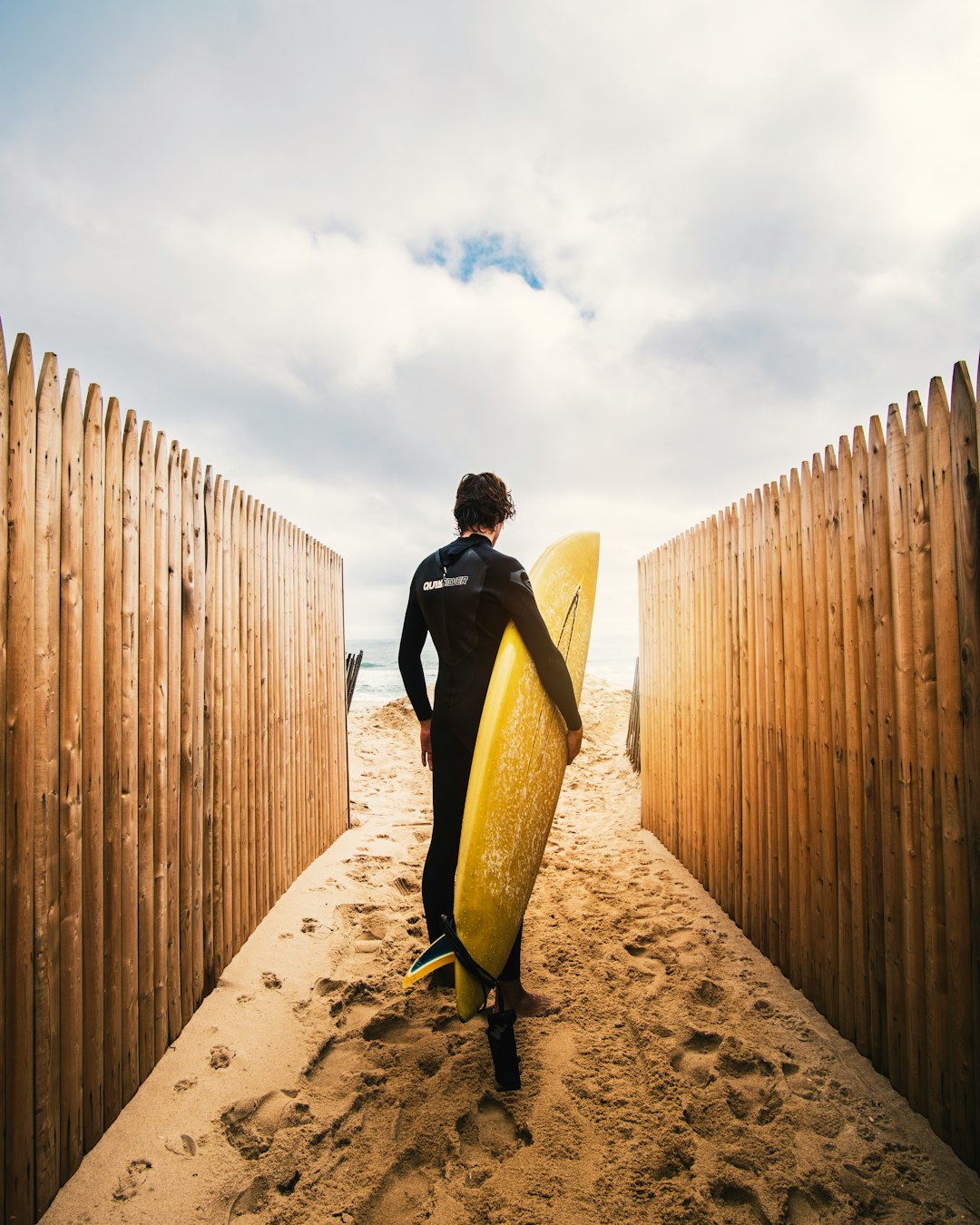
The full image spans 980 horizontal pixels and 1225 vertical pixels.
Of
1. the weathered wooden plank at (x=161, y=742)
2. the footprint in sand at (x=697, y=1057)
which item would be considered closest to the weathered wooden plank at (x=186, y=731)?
the weathered wooden plank at (x=161, y=742)

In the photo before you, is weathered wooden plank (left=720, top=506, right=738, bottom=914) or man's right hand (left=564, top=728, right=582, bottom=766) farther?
weathered wooden plank (left=720, top=506, right=738, bottom=914)

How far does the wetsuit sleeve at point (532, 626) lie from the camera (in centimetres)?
230

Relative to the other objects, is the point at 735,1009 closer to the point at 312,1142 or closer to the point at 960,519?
the point at 312,1142

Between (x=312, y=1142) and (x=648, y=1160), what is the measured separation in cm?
99

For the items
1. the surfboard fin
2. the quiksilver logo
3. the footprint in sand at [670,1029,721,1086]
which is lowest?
the footprint in sand at [670,1029,721,1086]

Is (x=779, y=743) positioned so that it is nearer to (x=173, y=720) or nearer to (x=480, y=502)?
(x=480, y=502)

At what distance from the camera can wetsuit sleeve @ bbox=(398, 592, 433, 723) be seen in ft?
9.05

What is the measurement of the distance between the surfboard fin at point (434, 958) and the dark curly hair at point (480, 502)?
160cm

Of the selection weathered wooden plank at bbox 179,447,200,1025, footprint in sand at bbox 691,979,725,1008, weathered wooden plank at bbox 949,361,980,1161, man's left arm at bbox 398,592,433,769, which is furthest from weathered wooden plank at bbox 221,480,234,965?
weathered wooden plank at bbox 949,361,980,1161

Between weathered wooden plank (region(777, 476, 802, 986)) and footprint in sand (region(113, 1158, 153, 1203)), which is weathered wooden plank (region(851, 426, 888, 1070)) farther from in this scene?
footprint in sand (region(113, 1158, 153, 1203))

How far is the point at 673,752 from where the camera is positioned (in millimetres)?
4562

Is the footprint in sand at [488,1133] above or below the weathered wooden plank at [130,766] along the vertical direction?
below

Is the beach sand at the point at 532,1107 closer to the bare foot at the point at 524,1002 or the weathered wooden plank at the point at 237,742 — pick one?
the bare foot at the point at 524,1002

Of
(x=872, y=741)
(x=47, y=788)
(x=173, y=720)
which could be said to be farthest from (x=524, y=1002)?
(x=47, y=788)
